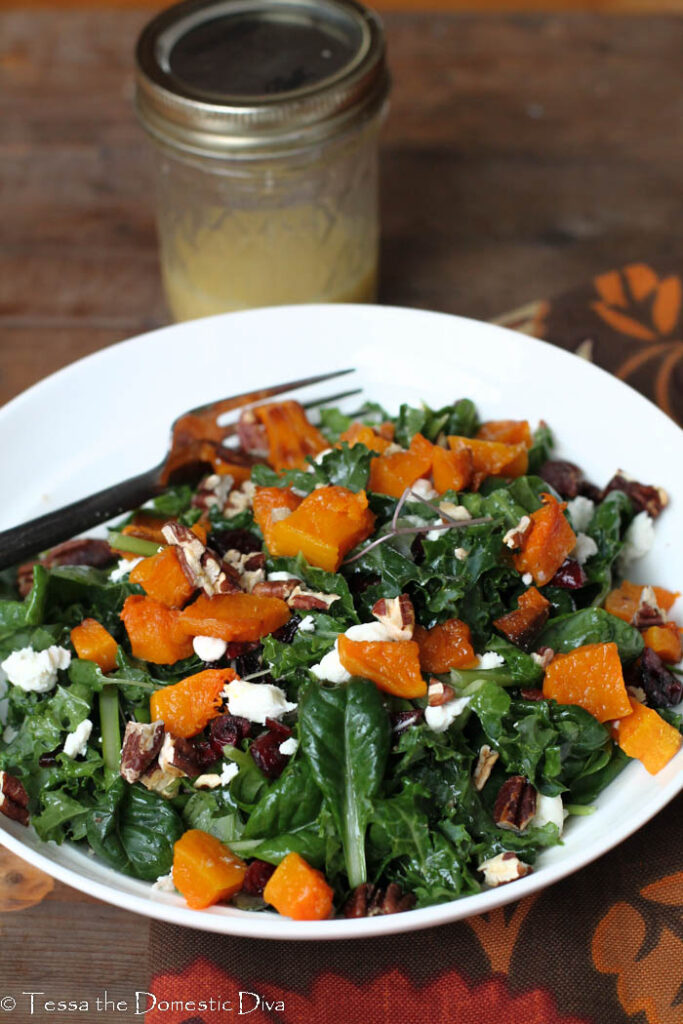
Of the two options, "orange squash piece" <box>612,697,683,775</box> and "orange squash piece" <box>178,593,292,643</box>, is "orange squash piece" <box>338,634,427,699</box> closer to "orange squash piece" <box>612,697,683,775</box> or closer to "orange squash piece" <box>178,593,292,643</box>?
"orange squash piece" <box>178,593,292,643</box>

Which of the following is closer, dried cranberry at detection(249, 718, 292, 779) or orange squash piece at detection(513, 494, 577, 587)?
dried cranberry at detection(249, 718, 292, 779)

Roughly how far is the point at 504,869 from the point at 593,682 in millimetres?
434

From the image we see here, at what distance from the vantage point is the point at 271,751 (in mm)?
2059

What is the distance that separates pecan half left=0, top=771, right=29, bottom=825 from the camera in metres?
2.08

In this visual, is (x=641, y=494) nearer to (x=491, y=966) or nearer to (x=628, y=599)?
(x=628, y=599)

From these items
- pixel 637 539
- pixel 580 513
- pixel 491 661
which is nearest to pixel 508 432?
pixel 580 513

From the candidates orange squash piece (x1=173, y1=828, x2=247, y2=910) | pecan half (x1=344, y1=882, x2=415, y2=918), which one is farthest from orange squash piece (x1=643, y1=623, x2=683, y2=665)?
orange squash piece (x1=173, y1=828, x2=247, y2=910)

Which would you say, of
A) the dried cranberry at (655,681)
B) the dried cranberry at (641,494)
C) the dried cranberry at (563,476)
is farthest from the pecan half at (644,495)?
the dried cranberry at (655,681)

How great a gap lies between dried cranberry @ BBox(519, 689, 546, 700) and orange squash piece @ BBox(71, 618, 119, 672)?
0.91 m

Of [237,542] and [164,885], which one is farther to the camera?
[237,542]

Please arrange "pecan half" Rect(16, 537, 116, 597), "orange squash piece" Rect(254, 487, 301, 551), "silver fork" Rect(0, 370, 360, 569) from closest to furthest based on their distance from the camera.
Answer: "orange squash piece" Rect(254, 487, 301, 551) → "silver fork" Rect(0, 370, 360, 569) → "pecan half" Rect(16, 537, 116, 597)

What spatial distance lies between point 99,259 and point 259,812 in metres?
2.65

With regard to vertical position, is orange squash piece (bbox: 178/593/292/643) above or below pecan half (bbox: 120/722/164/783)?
above

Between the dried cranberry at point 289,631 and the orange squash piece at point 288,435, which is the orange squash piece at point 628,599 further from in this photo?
the orange squash piece at point 288,435
